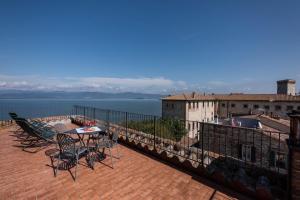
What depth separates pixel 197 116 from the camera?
3378 centimetres

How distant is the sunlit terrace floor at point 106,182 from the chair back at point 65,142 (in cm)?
44

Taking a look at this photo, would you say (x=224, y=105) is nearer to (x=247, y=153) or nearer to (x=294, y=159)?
(x=247, y=153)

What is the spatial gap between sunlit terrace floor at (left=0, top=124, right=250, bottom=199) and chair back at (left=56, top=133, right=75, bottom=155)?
17.2 inches

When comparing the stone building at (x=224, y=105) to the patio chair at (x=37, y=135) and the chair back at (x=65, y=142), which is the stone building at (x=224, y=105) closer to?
the patio chair at (x=37, y=135)

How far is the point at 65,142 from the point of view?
3465 mm

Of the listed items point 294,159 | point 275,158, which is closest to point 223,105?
point 275,158

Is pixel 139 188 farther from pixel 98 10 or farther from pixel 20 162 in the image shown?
pixel 98 10

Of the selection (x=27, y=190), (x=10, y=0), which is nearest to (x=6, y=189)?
(x=27, y=190)

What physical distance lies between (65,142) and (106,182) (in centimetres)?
118

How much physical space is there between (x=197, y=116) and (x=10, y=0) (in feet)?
103

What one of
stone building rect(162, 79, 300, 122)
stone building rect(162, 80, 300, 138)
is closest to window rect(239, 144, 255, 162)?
stone building rect(162, 80, 300, 138)

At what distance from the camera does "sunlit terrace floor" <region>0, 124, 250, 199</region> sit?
2.72m

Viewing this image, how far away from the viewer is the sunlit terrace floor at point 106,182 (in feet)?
8.93

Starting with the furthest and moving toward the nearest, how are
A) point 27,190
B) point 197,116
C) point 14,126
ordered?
point 197,116 → point 14,126 → point 27,190
